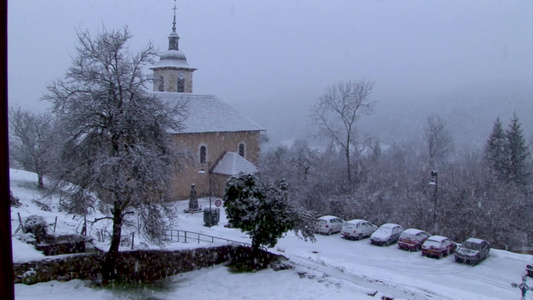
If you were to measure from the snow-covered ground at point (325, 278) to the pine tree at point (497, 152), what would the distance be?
26.1 m

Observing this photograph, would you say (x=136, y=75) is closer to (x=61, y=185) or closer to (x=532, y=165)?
(x=61, y=185)

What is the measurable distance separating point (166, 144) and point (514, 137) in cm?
4237

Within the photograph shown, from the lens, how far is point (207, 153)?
34.1m

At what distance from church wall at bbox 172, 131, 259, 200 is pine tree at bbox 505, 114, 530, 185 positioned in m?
25.9

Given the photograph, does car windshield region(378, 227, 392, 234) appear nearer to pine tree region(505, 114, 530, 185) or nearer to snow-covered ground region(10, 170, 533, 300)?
snow-covered ground region(10, 170, 533, 300)

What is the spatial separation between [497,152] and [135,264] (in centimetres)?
4209

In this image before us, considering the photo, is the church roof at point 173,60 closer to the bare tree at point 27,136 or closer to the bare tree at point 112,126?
the bare tree at point 27,136

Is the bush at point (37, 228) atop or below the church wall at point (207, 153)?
below

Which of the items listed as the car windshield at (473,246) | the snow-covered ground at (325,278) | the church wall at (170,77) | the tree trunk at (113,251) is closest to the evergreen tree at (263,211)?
the snow-covered ground at (325,278)

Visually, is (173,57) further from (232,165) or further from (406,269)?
(406,269)

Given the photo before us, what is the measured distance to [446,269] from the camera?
18438 millimetres

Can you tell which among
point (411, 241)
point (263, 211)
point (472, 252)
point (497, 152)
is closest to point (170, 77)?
point (411, 241)

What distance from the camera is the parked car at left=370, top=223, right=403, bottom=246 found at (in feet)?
72.2

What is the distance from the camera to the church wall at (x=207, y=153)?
32.3 meters
